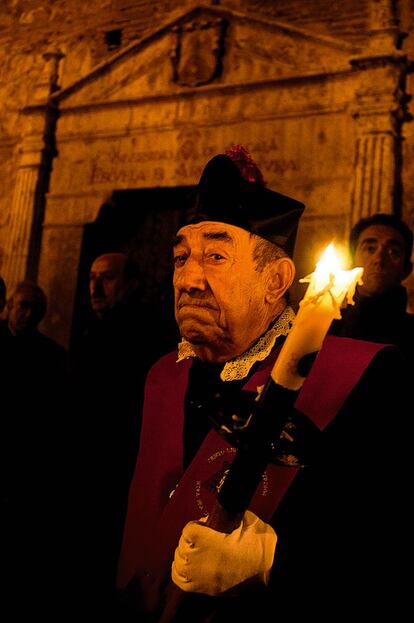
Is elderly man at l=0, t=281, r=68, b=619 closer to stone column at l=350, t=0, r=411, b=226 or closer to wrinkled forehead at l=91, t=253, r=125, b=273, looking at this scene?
wrinkled forehead at l=91, t=253, r=125, b=273

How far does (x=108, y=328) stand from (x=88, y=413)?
1.57 metres

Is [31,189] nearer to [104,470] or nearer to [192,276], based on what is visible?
[104,470]

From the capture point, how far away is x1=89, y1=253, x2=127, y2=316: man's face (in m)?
4.48

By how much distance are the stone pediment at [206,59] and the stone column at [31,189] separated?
30 cm

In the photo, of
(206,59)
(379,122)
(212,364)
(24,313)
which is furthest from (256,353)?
(206,59)

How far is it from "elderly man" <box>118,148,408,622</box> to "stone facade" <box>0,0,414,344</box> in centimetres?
335

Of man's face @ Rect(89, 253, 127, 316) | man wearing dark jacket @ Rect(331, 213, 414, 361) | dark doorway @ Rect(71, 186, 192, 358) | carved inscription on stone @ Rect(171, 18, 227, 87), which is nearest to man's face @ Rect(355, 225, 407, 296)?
man wearing dark jacket @ Rect(331, 213, 414, 361)

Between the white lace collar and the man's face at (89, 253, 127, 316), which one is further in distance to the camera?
the man's face at (89, 253, 127, 316)

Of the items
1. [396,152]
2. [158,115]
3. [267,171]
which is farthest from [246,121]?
[396,152]

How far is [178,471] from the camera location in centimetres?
195

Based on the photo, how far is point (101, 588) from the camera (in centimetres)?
197

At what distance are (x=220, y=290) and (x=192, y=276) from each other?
10cm

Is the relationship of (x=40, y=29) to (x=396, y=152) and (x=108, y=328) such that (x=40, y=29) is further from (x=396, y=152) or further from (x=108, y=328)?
(x=108, y=328)

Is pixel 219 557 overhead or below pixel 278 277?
below
